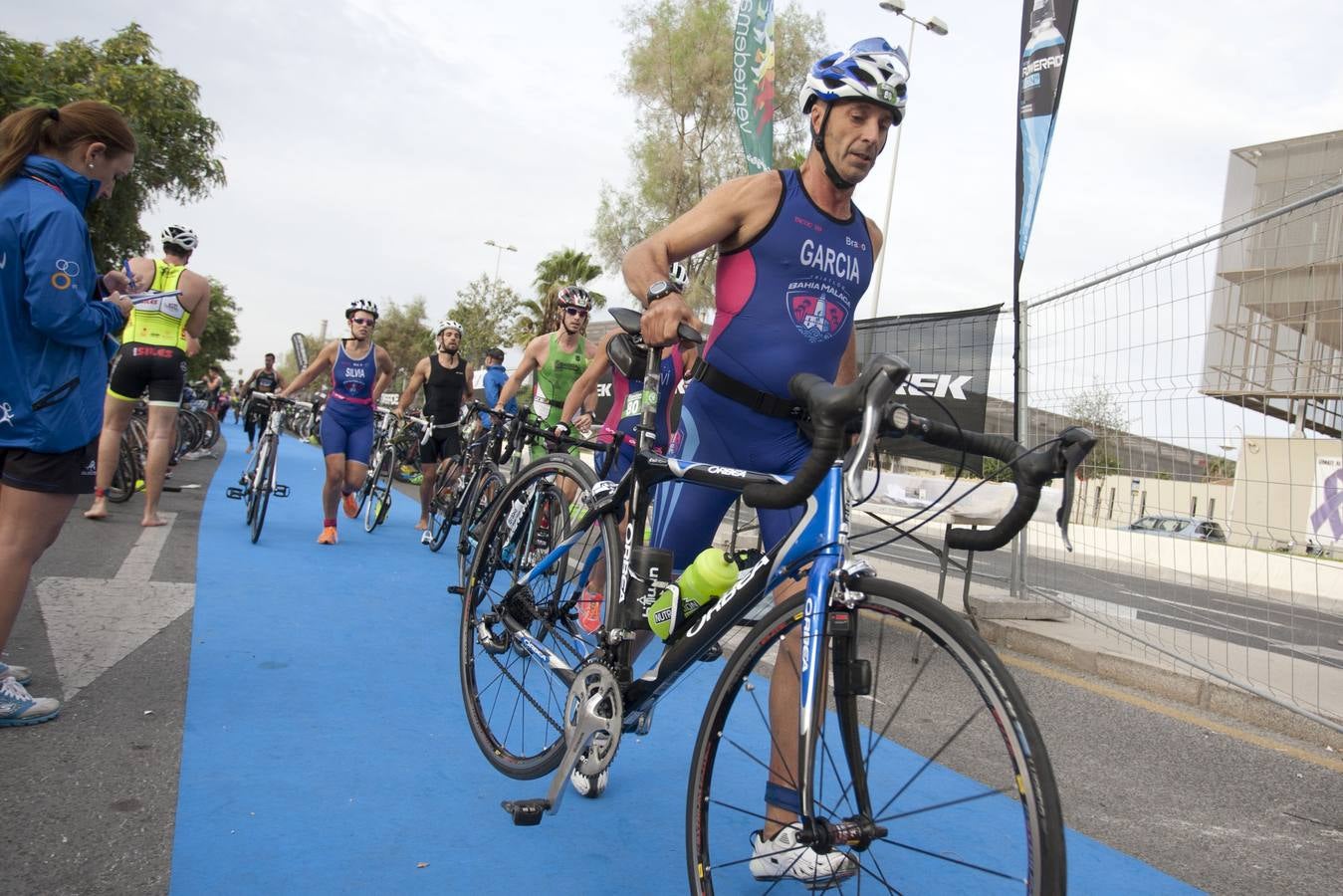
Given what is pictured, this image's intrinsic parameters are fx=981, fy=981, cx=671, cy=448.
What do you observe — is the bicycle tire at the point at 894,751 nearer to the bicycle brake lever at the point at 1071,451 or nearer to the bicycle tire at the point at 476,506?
the bicycle brake lever at the point at 1071,451

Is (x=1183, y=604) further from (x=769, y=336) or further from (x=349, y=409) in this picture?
(x=349, y=409)

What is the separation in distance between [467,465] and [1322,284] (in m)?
6.37

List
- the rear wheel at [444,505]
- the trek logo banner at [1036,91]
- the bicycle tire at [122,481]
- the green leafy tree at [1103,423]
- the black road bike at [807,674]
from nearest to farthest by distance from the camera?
→ 1. the black road bike at [807,674]
2. the green leafy tree at [1103,423]
3. the trek logo banner at [1036,91]
4. the rear wheel at [444,505]
5. the bicycle tire at [122,481]

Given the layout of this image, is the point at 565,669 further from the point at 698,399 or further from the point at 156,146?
the point at 156,146

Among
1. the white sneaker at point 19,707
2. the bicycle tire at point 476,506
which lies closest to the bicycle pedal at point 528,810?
the white sneaker at point 19,707

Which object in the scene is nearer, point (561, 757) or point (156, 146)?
point (561, 757)

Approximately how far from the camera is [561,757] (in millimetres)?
2820

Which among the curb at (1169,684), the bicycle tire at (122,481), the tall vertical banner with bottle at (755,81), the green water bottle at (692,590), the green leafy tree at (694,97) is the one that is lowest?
the curb at (1169,684)

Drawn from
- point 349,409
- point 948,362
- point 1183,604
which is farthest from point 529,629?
point 349,409

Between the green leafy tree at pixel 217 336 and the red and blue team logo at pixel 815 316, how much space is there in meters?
68.1

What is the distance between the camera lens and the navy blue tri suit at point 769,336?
299cm

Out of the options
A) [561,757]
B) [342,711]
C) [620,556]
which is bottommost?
[342,711]

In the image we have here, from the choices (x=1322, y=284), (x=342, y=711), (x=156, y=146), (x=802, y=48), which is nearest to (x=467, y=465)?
(x=342, y=711)

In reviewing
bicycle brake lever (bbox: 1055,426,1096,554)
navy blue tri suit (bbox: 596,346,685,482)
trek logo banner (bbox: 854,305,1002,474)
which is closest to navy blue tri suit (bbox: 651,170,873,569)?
bicycle brake lever (bbox: 1055,426,1096,554)
